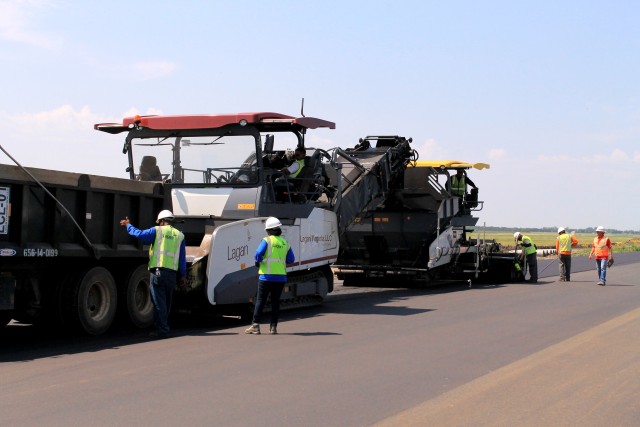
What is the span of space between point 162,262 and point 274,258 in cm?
153

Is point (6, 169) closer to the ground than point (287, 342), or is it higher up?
higher up

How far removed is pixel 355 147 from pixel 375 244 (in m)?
2.48

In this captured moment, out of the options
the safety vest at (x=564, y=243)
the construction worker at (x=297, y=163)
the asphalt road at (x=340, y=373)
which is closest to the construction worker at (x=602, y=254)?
the safety vest at (x=564, y=243)

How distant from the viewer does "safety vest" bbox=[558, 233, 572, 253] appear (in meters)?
23.1

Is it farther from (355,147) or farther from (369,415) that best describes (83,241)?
(355,147)

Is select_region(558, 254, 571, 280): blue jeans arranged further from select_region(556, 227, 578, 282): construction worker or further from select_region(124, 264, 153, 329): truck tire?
select_region(124, 264, 153, 329): truck tire

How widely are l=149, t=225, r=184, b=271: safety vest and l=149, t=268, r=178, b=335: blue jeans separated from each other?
0.28ft

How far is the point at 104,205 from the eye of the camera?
11070 millimetres

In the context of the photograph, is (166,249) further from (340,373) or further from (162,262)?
(340,373)

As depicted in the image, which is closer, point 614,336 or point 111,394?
point 111,394

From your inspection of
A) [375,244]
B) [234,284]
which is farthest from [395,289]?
[234,284]

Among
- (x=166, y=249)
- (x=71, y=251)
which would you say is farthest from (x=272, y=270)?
(x=71, y=251)

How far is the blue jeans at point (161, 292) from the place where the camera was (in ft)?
35.7

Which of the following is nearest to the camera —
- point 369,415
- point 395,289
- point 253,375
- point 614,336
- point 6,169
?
point 369,415
